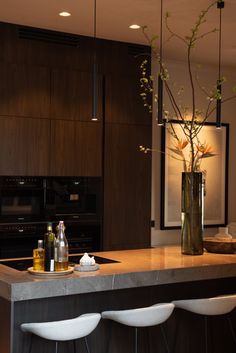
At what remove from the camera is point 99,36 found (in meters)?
5.81

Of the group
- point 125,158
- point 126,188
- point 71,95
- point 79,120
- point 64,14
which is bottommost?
point 126,188

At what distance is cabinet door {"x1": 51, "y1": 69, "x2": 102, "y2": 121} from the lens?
18.3 ft

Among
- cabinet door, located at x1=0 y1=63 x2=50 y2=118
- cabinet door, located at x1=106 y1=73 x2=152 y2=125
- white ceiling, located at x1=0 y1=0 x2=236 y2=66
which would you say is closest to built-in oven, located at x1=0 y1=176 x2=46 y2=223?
cabinet door, located at x1=0 y1=63 x2=50 y2=118

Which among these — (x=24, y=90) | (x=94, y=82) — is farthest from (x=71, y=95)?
(x=94, y=82)

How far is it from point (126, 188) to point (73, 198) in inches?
24.5

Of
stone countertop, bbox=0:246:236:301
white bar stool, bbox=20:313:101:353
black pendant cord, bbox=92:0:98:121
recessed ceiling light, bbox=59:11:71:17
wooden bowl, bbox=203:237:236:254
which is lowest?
white bar stool, bbox=20:313:101:353

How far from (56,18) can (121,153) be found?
5.23 ft

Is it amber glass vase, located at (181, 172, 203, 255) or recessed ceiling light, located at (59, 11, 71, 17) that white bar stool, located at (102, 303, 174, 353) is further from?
recessed ceiling light, located at (59, 11, 71, 17)

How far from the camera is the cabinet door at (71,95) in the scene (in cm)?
559

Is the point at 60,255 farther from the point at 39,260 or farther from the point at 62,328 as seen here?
the point at 62,328

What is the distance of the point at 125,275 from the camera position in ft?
11.2

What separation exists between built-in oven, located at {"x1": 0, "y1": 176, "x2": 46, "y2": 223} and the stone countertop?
4.77 feet

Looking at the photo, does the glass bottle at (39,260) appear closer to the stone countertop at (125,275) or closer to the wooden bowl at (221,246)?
the stone countertop at (125,275)

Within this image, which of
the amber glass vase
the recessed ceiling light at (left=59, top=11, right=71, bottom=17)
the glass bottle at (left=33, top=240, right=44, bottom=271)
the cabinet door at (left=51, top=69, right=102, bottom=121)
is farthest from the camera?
the cabinet door at (left=51, top=69, right=102, bottom=121)
